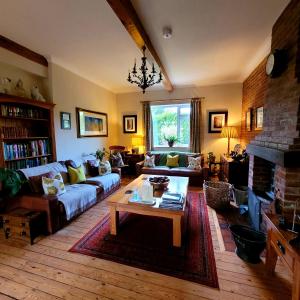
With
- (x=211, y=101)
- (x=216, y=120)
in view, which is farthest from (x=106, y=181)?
(x=211, y=101)

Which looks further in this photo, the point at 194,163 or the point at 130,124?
the point at 130,124

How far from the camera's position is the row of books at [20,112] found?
272cm

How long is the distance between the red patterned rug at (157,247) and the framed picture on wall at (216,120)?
3.01m

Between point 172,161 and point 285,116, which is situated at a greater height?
point 285,116

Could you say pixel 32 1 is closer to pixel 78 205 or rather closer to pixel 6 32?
pixel 6 32

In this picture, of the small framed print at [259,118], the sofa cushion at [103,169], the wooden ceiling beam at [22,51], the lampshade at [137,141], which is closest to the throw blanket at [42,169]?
the sofa cushion at [103,169]

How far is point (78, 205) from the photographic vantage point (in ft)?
8.86

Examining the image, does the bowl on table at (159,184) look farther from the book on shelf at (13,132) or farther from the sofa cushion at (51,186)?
the book on shelf at (13,132)

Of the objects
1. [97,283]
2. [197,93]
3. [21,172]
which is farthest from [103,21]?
[197,93]

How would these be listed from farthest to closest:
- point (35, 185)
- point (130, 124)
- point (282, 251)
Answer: point (130, 124), point (35, 185), point (282, 251)

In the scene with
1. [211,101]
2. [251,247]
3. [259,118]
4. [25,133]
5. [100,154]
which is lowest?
[251,247]

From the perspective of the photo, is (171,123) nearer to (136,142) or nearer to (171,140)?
(171,140)

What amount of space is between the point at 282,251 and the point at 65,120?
13.0 feet

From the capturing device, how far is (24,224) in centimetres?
212
